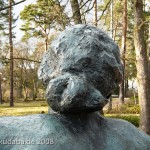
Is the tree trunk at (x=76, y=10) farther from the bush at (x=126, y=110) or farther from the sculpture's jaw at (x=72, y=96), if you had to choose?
the bush at (x=126, y=110)

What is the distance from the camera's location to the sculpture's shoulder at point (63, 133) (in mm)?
1407

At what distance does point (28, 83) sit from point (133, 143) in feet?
138

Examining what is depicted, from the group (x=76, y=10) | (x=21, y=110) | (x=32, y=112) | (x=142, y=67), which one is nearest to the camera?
(x=76, y=10)

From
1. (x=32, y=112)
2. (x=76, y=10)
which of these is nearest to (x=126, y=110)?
(x=32, y=112)

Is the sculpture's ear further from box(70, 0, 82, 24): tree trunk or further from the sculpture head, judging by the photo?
box(70, 0, 82, 24): tree trunk

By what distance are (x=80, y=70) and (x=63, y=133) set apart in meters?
0.25

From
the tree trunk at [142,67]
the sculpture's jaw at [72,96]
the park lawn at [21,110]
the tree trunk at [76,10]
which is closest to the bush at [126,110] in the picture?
the park lawn at [21,110]

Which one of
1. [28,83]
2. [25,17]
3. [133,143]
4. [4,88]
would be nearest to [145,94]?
[133,143]

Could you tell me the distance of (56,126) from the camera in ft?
4.78

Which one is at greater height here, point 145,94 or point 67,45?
point 67,45

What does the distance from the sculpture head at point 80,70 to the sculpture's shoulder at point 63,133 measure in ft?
0.20

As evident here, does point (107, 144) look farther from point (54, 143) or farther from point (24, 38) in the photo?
point (24, 38)

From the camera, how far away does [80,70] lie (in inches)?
58.7

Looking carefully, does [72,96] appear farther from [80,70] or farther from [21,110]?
[21,110]
